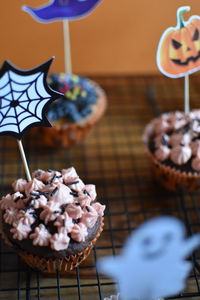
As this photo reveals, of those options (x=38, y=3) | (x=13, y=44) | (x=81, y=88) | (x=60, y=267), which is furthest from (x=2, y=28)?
(x=60, y=267)

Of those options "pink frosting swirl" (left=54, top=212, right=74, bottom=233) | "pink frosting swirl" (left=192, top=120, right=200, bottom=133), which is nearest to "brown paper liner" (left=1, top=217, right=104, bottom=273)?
"pink frosting swirl" (left=54, top=212, right=74, bottom=233)

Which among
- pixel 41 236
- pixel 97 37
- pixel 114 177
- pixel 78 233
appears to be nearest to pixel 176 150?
pixel 114 177

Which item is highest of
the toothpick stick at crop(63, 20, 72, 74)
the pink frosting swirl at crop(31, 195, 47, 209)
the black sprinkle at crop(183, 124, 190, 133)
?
the toothpick stick at crop(63, 20, 72, 74)

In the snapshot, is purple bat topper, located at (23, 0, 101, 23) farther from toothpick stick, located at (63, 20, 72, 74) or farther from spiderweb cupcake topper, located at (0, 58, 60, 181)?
spiderweb cupcake topper, located at (0, 58, 60, 181)

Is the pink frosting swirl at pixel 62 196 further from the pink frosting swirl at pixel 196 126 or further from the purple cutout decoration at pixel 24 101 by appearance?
the pink frosting swirl at pixel 196 126

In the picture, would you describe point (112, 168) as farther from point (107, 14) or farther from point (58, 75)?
point (107, 14)

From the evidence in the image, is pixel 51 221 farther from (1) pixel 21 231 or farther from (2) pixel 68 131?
(2) pixel 68 131

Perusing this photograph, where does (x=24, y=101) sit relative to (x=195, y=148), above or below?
above
